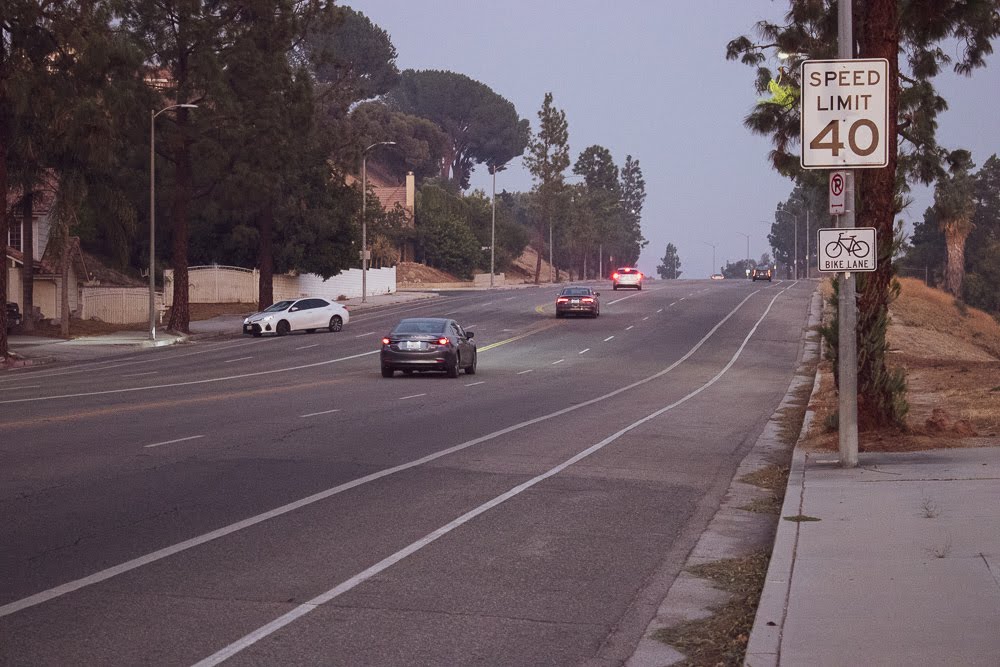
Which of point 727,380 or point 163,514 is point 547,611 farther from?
point 727,380

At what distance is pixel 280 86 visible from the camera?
55.1 m

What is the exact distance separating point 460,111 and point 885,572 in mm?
158389

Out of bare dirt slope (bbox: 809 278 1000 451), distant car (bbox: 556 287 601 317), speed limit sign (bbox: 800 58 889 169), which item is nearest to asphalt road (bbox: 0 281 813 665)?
bare dirt slope (bbox: 809 278 1000 451)

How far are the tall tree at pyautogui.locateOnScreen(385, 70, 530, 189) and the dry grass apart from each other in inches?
6009

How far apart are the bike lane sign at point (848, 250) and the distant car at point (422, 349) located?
18.4 metres

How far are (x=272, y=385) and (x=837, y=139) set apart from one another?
1827 centimetres

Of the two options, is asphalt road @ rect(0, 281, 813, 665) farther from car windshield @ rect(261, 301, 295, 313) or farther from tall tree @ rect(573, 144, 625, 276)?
tall tree @ rect(573, 144, 625, 276)

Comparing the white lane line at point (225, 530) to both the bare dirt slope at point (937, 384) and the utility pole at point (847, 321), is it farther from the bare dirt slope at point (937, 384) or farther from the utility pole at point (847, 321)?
the utility pole at point (847, 321)

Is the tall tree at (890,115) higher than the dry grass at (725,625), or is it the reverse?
the tall tree at (890,115)

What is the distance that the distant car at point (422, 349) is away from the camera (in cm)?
3053

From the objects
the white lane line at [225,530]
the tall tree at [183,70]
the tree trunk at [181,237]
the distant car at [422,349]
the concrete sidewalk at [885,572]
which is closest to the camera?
the concrete sidewalk at [885,572]

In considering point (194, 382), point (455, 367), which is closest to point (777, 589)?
point (194, 382)

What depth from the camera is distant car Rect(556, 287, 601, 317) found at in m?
59.4

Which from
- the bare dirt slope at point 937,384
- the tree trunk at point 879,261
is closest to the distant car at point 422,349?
the bare dirt slope at point 937,384
